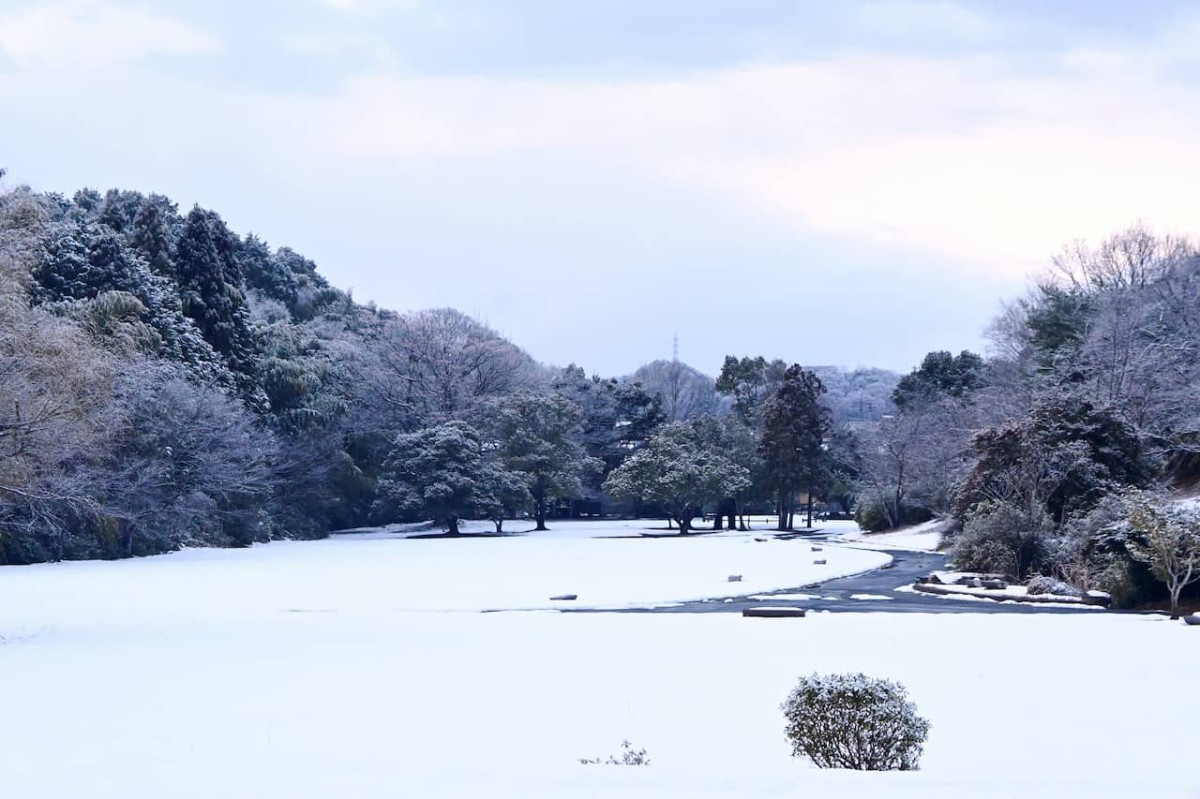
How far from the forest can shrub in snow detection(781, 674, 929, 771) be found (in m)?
12.1

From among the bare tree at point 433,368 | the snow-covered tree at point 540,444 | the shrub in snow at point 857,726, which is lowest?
the shrub in snow at point 857,726

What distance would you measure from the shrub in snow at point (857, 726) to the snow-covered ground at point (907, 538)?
3662cm

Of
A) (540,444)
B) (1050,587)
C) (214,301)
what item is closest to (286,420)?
(214,301)

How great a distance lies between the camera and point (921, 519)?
5412 cm

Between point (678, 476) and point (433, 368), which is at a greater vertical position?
point (433, 368)

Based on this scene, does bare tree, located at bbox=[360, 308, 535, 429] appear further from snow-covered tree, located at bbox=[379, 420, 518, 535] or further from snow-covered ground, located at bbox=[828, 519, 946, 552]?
snow-covered ground, located at bbox=[828, 519, 946, 552]

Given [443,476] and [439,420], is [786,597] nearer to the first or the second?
[443,476]

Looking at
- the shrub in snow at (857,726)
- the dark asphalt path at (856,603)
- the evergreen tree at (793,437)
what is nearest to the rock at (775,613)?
the dark asphalt path at (856,603)

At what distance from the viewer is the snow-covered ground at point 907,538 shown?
45688 mm

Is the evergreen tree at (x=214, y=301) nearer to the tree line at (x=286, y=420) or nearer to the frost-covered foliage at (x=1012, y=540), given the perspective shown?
the tree line at (x=286, y=420)

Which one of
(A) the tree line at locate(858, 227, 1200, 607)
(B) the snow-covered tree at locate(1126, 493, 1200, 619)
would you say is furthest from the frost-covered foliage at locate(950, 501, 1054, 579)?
(B) the snow-covered tree at locate(1126, 493, 1200, 619)

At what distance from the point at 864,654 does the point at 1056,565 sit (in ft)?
46.0

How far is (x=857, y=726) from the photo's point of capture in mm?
7488

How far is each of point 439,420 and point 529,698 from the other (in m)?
47.1
